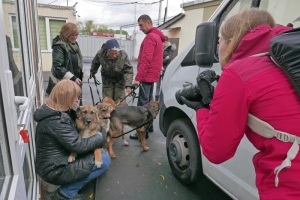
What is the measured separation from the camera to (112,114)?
12.0 feet

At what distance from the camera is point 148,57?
157 inches

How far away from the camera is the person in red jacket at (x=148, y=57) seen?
398cm

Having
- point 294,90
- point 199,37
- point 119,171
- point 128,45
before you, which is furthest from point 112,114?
point 128,45

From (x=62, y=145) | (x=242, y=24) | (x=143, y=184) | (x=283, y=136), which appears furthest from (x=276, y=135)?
(x=143, y=184)

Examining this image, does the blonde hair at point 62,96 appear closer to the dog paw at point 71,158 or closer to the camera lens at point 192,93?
the dog paw at point 71,158

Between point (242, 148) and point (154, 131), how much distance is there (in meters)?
2.99

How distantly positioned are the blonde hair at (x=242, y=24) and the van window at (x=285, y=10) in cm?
104

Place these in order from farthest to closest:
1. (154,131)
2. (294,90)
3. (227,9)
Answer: (154,131) → (227,9) → (294,90)

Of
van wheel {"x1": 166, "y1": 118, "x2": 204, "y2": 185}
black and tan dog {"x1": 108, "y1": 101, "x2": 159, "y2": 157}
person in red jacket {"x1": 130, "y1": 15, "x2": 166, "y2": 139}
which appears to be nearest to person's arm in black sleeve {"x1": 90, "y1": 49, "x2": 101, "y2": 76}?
person in red jacket {"x1": 130, "y1": 15, "x2": 166, "y2": 139}

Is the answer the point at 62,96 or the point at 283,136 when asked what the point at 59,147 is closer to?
the point at 62,96

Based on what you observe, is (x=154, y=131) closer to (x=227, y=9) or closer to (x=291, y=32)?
(x=227, y=9)

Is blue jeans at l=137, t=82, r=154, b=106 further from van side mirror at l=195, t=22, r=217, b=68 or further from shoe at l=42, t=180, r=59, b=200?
van side mirror at l=195, t=22, r=217, b=68

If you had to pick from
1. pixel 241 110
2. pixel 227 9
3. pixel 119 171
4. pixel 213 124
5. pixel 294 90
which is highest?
pixel 227 9

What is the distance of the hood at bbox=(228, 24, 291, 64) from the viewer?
1110mm
